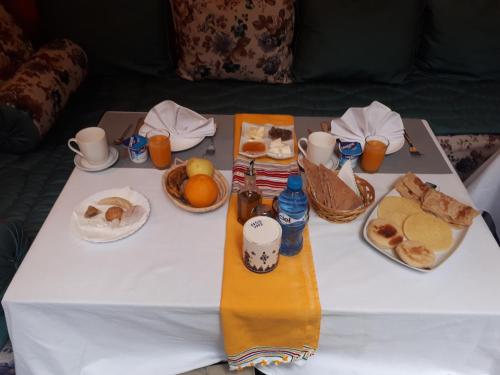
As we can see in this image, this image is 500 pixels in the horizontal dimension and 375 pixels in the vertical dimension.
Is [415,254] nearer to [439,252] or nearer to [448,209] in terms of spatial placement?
[439,252]

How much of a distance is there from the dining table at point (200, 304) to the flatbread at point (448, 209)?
0.13 ft

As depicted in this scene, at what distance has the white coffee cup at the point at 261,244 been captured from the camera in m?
0.76

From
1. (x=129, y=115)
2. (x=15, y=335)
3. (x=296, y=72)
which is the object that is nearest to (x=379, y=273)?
(x=15, y=335)

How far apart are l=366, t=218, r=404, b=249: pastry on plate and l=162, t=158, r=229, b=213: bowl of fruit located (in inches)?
13.8

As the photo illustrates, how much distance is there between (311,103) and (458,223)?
3.37 ft

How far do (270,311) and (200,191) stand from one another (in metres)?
0.32

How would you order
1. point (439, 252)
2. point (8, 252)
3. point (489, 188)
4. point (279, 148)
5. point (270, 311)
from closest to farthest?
point (270, 311)
point (439, 252)
point (8, 252)
point (279, 148)
point (489, 188)

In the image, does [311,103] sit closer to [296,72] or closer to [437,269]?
[296,72]

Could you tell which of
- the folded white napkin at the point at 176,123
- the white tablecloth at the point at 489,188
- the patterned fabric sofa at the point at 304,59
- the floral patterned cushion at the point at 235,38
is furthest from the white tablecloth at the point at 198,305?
the floral patterned cushion at the point at 235,38

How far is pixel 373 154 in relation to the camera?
1059 mm

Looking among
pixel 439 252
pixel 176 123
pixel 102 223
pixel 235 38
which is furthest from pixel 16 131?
pixel 439 252

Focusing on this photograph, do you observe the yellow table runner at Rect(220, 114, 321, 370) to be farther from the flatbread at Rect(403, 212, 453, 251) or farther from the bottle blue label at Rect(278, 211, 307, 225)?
the flatbread at Rect(403, 212, 453, 251)

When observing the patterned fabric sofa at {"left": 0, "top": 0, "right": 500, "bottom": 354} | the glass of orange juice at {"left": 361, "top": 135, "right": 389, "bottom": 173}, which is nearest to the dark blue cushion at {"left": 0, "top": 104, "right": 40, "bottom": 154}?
the patterned fabric sofa at {"left": 0, "top": 0, "right": 500, "bottom": 354}

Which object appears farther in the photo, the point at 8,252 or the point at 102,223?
the point at 8,252
